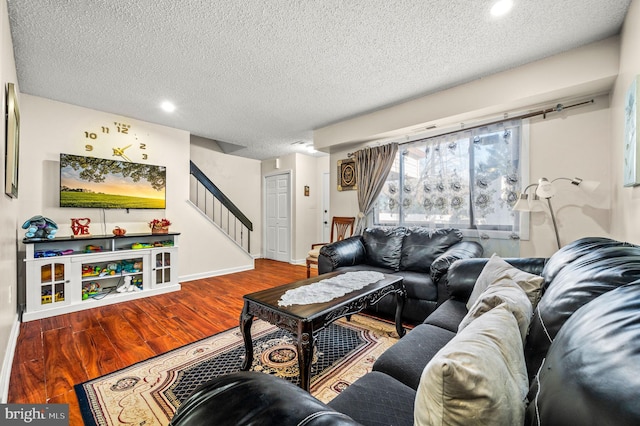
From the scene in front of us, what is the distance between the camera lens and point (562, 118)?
262cm

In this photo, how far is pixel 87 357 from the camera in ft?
6.63

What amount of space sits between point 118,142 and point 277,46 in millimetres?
2896

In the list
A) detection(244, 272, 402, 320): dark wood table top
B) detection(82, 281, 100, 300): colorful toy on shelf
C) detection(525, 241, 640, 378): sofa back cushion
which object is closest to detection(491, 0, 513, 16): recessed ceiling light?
detection(525, 241, 640, 378): sofa back cushion

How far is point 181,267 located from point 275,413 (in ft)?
14.2

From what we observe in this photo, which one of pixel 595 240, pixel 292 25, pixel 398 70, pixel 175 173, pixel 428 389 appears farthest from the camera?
pixel 175 173

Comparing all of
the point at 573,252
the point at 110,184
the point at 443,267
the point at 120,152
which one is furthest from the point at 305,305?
the point at 120,152

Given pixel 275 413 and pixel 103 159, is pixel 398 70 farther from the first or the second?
pixel 103 159

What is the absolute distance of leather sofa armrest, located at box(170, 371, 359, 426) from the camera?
0.53 meters

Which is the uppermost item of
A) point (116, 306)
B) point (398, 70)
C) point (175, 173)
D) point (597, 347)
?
point (398, 70)

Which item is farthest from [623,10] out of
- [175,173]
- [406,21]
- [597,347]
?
[175,173]

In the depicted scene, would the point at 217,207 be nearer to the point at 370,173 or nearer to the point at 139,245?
the point at 139,245

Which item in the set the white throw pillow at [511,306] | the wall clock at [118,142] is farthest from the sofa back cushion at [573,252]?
the wall clock at [118,142]

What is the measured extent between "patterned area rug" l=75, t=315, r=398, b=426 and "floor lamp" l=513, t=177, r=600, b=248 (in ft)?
5.66

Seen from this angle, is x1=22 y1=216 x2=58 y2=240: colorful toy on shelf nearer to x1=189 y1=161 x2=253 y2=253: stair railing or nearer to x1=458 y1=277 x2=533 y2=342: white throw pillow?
x1=189 y1=161 x2=253 y2=253: stair railing
